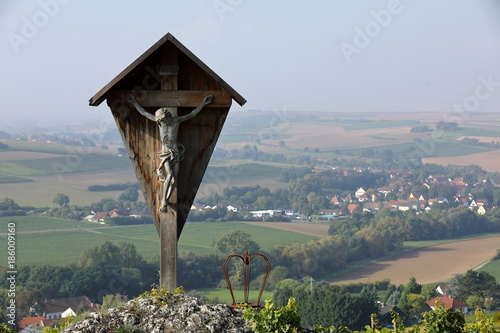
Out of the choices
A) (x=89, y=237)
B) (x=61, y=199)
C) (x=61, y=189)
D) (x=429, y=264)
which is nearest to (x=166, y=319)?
(x=429, y=264)

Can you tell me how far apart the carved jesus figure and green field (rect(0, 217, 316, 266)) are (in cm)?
6731

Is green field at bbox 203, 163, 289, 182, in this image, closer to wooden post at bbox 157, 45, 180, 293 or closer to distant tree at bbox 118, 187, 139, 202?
distant tree at bbox 118, 187, 139, 202

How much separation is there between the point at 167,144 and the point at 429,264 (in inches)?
3130

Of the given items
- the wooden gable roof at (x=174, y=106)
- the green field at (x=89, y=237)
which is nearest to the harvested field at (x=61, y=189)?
the green field at (x=89, y=237)

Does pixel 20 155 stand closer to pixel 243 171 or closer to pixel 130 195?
pixel 130 195

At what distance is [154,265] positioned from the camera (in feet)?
229

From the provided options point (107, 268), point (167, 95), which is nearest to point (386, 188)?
point (107, 268)

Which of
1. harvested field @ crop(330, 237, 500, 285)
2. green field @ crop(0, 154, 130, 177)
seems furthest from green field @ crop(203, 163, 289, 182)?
harvested field @ crop(330, 237, 500, 285)

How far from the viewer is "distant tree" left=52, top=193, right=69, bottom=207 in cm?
9770

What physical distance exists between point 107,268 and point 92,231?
67.2ft

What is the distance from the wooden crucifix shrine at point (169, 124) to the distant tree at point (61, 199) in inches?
3606

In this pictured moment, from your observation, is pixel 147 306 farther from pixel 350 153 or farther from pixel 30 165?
pixel 350 153

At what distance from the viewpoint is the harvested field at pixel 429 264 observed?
7850cm

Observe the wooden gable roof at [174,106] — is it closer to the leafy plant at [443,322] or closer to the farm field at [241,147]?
the leafy plant at [443,322]
